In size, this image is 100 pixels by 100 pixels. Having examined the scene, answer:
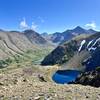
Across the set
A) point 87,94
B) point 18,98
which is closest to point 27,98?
point 18,98

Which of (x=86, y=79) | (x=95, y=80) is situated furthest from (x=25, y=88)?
(x=86, y=79)

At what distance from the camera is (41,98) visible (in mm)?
28031

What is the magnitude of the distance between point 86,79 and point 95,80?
14369mm

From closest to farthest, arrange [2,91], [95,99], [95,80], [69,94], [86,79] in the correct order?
[95,99] → [69,94] → [2,91] → [95,80] → [86,79]

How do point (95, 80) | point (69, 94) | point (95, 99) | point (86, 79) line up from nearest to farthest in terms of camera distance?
point (95, 99) → point (69, 94) → point (95, 80) → point (86, 79)

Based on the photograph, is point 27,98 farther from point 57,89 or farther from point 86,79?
point 86,79

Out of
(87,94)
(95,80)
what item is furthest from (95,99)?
(95,80)

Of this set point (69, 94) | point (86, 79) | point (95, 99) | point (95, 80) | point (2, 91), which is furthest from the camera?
point (86, 79)

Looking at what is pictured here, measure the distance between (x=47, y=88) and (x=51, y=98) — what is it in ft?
16.8

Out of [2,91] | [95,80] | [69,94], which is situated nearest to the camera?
[69,94]

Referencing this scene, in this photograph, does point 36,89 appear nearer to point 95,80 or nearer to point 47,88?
point 47,88

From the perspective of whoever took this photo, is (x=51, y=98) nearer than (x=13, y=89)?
Yes

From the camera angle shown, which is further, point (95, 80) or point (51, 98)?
point (95, 80)

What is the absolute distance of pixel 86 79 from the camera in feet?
361
